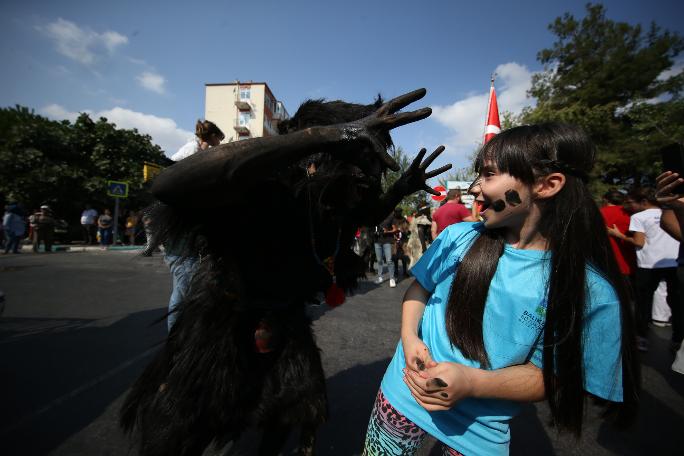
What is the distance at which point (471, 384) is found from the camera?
3.49 feet

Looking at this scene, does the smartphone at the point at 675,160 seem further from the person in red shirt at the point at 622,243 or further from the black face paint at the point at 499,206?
the person in red shirt at the point at 622,243

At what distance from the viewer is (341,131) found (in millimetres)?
1049

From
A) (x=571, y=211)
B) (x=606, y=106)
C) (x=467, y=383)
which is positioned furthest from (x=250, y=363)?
(x=606, y=106)

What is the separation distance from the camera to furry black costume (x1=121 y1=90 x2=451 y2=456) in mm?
1318

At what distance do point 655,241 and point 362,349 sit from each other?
4.42 m

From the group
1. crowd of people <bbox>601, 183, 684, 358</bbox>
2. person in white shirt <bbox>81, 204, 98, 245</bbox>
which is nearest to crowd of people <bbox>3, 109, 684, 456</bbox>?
crowd of people <bbox>601, 183, 684, 358</bbox>

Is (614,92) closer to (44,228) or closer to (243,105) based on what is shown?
(44,228)

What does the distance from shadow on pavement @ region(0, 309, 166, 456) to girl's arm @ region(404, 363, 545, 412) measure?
1725 mm

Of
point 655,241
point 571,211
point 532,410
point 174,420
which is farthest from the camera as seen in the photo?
point 655,241

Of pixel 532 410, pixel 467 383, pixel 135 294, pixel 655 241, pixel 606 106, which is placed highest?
pixel 606 106

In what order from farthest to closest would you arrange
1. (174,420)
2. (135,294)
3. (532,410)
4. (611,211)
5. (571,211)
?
(135,294)
(611,211)
(532,410)
(174,420)
(571,211)

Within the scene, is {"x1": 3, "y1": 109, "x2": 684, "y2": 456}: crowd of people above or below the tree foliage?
below

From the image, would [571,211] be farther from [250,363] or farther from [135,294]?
[135,294]

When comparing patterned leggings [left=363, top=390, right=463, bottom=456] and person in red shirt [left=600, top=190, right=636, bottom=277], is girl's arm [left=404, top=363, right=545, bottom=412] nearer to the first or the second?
patterned leggings [left=363, top=390, right=463, bottom=456]
